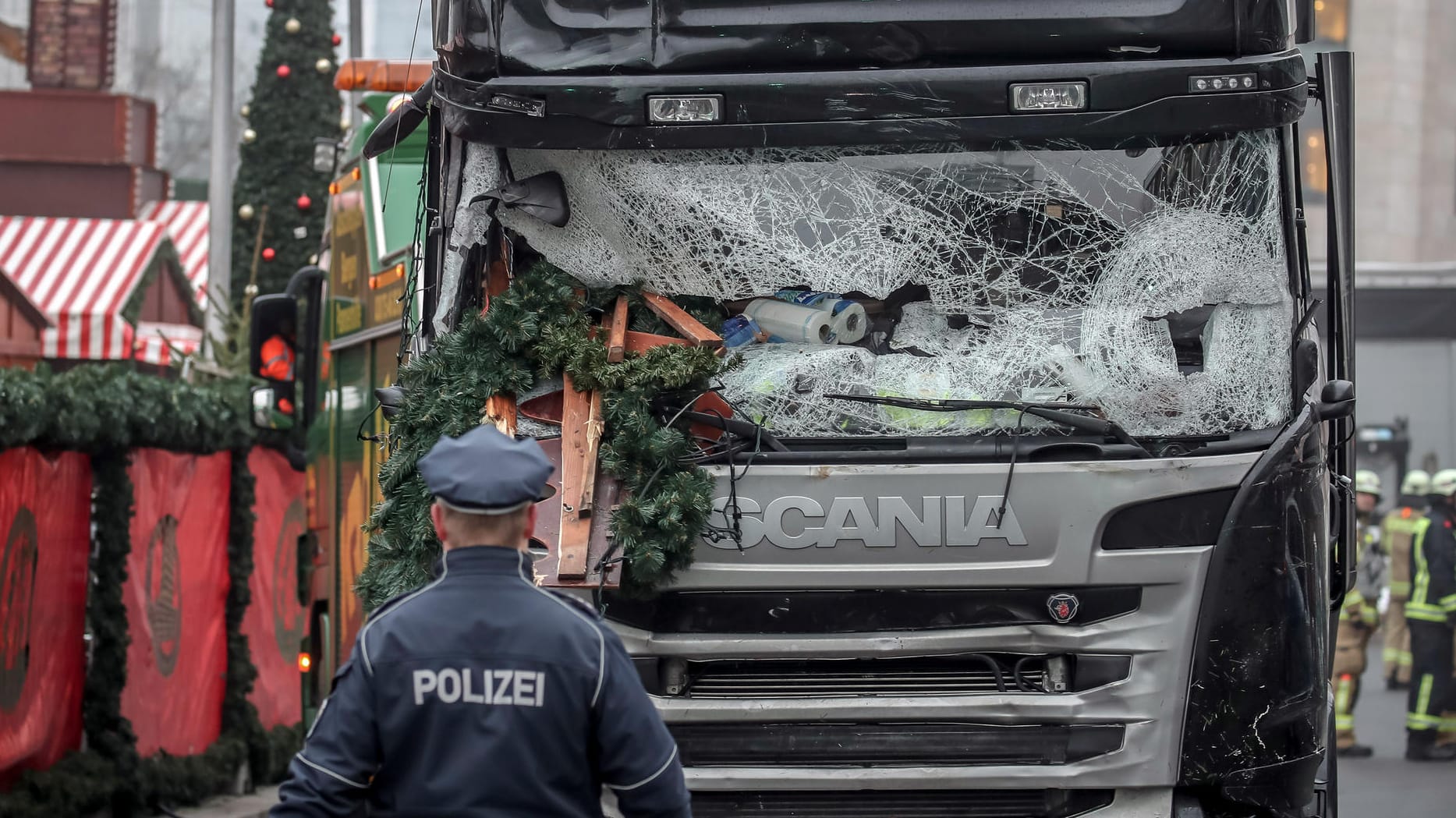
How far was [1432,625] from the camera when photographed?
12.1 meters

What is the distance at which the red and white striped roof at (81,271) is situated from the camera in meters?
22.5

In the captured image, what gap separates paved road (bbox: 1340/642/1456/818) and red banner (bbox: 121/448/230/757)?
618 centimetres

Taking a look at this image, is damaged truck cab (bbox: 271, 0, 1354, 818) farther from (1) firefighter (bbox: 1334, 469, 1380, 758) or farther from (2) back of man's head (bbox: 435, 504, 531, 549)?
(1) firefighter (bbox: 1334, 469, 1380, 758)

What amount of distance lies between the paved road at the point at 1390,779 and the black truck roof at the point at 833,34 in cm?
541

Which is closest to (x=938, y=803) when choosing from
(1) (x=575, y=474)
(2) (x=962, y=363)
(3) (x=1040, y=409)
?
(3) (x=1040, y=409)

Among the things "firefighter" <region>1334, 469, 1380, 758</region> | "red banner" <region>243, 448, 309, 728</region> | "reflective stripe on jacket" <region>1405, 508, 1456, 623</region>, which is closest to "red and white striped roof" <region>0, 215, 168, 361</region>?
"red banner" <region>243, 448, 309, 728</region>

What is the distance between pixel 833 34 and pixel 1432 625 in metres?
8.66

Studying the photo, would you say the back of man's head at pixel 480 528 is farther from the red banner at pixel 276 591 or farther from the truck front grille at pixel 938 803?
the red banner at pixel 276 591

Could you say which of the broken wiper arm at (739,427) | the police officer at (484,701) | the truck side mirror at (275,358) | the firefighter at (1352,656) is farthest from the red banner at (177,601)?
the firefighter at (1352,656)

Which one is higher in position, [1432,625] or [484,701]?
[484,701]

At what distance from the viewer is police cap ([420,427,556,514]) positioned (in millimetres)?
3170

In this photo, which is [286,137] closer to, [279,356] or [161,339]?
[161,339]

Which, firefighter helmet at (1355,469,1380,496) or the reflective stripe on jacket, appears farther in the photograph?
firefighter helmet at (1355,469,1380,496)

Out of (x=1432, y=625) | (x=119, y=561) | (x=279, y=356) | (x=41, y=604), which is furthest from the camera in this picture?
(x=1432, y=625)
